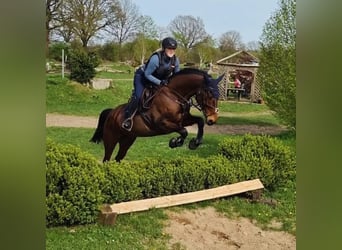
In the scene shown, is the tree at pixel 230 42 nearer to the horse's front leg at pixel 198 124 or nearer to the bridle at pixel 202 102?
the bridle at pixel 202 102

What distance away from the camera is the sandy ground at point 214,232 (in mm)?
1554

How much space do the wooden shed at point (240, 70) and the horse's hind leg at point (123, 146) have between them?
0.42m

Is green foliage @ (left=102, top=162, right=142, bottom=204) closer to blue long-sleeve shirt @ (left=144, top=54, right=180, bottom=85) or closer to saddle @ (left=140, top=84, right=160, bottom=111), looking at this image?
saddle @ (left=140, top=84, right=160, bottom=111)

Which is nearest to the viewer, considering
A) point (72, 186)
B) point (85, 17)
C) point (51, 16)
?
point (51, 16)

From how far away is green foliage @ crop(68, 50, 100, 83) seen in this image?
1469mm

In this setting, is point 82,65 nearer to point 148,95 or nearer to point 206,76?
point 148,95

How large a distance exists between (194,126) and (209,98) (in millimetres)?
134

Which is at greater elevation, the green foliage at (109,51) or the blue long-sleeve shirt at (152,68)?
the green foliage at (109,51)

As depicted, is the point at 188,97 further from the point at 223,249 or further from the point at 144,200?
the point at 223,249

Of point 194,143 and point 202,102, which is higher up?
point 202,102

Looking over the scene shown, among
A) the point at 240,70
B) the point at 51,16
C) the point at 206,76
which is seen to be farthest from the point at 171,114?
the point at 51,16

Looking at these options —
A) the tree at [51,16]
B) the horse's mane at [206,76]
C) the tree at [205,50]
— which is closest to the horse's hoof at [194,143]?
the horse's mane at [206,76]

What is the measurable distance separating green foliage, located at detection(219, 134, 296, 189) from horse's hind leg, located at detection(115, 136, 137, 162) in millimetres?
392

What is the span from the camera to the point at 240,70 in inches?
63.4
